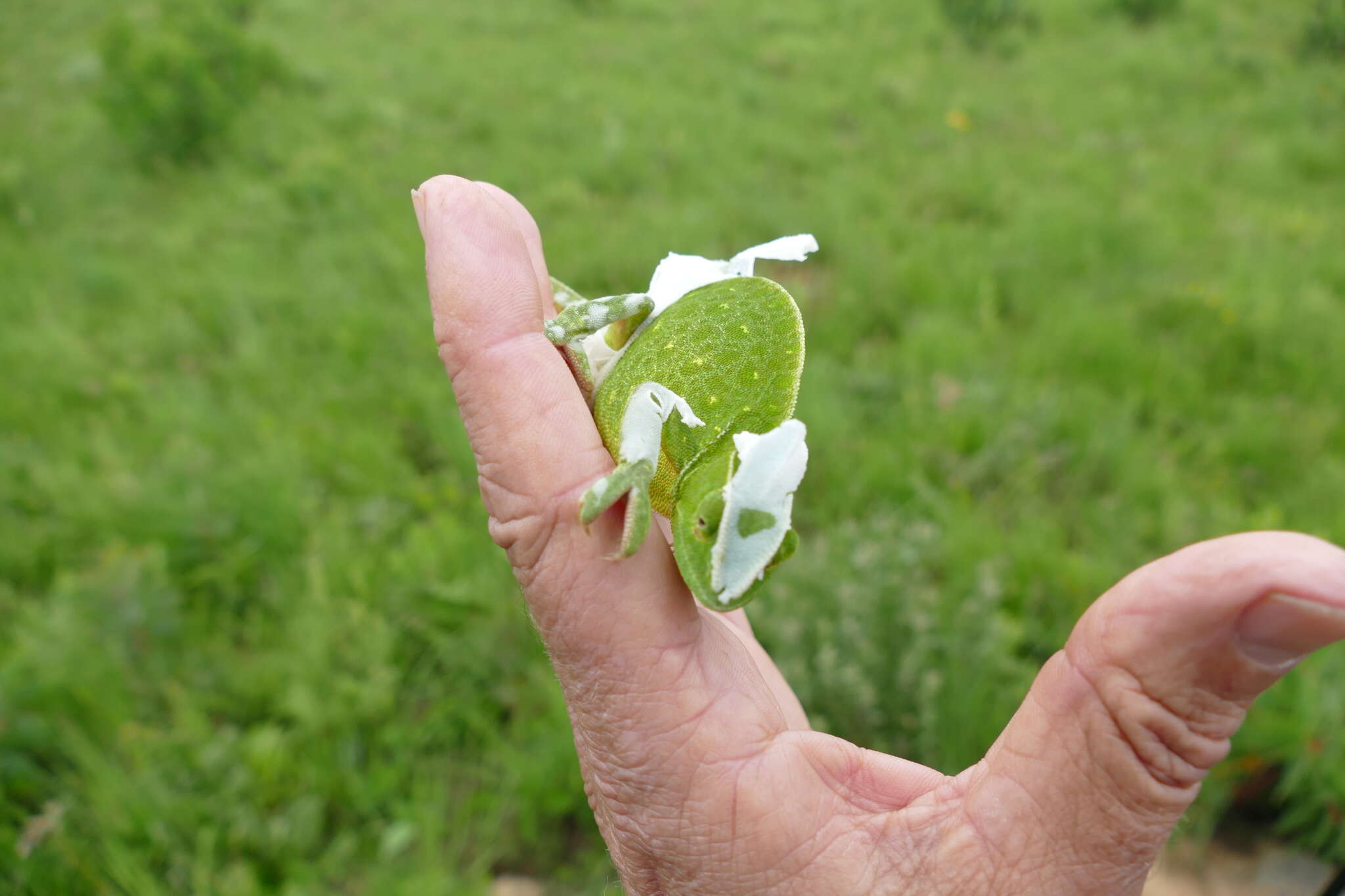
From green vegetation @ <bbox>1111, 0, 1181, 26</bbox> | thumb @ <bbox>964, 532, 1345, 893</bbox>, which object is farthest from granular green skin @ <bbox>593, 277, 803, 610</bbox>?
green vegetation @ <bbox>1111, 0, 1181, 26</bbox>

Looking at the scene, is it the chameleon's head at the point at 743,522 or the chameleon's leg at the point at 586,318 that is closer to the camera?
the chameleon's head at the point at 743,522

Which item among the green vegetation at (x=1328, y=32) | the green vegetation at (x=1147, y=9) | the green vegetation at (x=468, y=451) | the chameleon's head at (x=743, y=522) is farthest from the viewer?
the green vegetation at (x=1147, y=9)

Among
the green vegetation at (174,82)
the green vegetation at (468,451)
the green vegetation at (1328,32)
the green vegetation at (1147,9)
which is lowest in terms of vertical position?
the green vegetation at (468,451)

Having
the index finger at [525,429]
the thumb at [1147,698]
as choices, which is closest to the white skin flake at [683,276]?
the index finger at [525,429]

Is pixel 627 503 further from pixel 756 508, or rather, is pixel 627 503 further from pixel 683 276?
pixel 683 276

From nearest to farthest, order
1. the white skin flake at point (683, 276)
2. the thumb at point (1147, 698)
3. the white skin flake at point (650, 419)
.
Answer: the thumb at point (1147, 698) → the white skin flake at point (650, 419) → the white skin flake at point (683, 276)

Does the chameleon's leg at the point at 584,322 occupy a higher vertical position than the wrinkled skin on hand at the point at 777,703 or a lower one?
higher

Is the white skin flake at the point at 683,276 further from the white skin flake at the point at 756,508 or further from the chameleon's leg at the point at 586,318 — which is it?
the white skin flake at the point at 756,508

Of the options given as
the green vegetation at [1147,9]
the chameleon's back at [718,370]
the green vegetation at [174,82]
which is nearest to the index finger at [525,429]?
the chameleon's back at [718,370]
